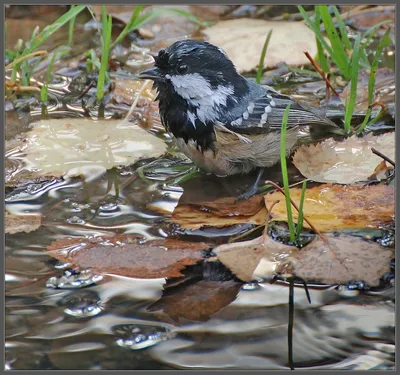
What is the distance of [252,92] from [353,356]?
2.40m

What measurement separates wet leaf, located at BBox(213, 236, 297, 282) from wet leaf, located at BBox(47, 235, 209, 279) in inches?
6.3

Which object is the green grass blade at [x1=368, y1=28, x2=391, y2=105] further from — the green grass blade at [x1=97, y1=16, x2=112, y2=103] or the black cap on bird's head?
the green grass blade at [x1=97, y1=16, x2=112, y2=103]

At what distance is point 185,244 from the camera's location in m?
3.97

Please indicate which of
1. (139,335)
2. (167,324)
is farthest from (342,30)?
(139,335)

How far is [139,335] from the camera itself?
10.8 ft

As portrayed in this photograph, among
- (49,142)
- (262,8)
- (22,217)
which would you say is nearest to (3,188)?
(22,217)

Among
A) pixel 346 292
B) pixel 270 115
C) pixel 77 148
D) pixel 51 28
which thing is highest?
pixel 51 28

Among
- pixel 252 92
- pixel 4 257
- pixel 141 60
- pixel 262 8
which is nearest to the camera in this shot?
pixel 4 257

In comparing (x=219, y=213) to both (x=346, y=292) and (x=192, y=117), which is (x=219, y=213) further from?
(x=346, y=292)

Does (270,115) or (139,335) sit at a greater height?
(270,115)

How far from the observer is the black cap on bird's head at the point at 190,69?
4.67 metres

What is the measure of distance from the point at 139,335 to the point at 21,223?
134 cm

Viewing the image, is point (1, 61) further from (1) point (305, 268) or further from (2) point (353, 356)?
(2) point (353, 356)

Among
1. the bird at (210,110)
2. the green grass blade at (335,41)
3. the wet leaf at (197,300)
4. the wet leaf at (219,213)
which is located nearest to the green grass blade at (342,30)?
the green grass blade at (335,41)
